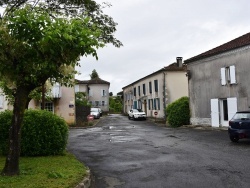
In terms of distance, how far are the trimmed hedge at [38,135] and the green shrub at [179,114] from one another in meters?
17.2

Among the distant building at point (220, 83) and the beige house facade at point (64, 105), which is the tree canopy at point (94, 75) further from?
the distant building at point (220, 83)

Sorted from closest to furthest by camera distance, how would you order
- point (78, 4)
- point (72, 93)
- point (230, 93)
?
point (78, 4) < point (230, 93) < point (72, 93)

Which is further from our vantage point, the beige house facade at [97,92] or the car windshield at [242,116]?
the beige house facade at [97,92]

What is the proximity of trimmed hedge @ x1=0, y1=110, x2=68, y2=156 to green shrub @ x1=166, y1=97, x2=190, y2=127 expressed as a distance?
1719cm

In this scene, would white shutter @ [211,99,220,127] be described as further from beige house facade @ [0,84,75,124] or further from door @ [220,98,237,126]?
beige house facade @ [0,84,75,124]

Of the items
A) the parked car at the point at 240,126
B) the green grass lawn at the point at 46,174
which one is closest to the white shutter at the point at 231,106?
the parked car at the point at 240,126

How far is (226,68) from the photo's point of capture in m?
22.6

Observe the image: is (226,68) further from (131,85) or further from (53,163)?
(131,85)

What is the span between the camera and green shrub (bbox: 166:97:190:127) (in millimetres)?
27188

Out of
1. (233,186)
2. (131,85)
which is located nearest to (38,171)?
(233,186)

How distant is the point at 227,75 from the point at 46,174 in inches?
703

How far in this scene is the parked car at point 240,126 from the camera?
13.8 metres

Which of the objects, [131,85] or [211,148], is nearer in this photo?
[211,148]

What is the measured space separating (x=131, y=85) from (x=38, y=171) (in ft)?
165
